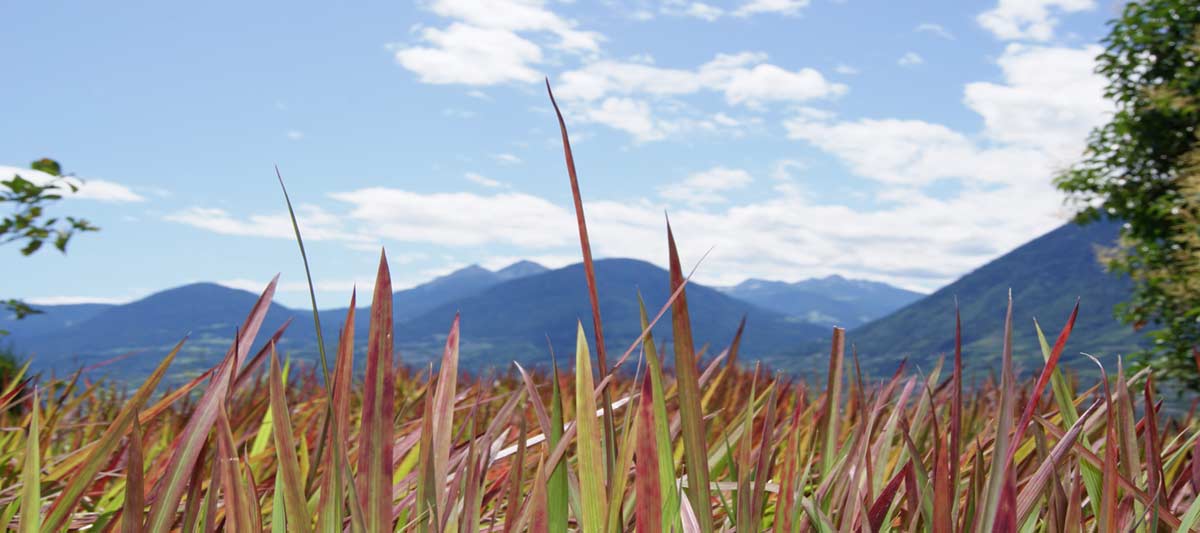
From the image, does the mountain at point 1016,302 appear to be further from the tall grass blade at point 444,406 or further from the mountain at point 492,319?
the tall grass blade at point 444,406

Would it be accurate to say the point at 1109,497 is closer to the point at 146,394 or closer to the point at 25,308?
the point at 146,394

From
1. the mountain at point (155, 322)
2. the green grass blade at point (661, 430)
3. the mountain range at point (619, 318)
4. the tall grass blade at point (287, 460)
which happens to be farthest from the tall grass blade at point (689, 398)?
the mountain at point (155, 322)

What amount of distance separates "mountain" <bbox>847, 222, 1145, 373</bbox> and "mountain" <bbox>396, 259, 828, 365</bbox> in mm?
31487

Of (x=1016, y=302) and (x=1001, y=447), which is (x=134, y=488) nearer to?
(x=1001, y=447)

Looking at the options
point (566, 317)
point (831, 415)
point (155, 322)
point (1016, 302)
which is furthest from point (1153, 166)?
point (155, 322)

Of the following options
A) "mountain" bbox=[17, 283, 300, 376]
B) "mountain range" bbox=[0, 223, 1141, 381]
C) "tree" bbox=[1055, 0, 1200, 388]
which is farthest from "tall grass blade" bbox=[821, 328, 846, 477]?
"mountain" bbox=[17, 283, 300, 376]

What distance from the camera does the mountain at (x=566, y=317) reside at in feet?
472

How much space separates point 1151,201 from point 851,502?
7883 mm

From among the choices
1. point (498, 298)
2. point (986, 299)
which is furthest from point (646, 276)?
point (986, 299)

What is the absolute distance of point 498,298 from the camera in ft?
543

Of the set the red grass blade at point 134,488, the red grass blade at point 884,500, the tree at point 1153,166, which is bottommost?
the red grass blade at point 884,500

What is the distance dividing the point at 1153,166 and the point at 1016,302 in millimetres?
88258

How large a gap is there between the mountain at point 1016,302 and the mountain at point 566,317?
103ft

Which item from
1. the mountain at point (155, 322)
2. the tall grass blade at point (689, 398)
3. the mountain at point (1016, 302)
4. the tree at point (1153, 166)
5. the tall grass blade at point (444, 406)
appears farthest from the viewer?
the mountain at point (155, 322)
